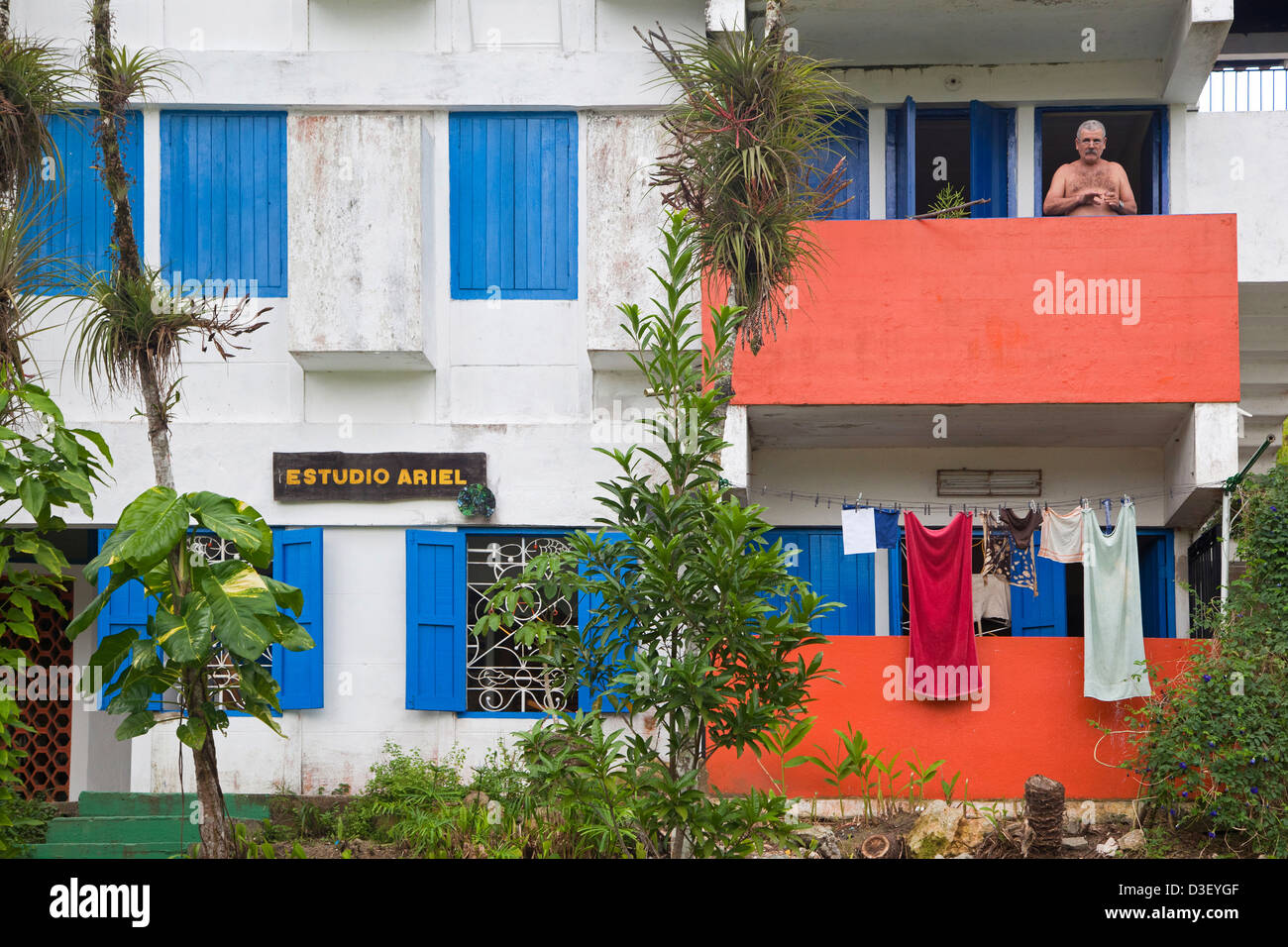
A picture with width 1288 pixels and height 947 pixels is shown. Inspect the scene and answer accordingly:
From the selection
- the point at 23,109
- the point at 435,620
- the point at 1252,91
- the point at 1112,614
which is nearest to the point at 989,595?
the point at 1112,614

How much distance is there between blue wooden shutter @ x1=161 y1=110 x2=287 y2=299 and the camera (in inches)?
443

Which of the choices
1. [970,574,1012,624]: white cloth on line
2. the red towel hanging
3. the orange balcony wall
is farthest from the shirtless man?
[970,574,1012,624]: white cloth on line

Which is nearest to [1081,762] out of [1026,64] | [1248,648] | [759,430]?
[1248,648]

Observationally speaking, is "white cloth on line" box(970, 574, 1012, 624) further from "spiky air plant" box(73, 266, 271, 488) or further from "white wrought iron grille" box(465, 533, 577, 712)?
"spiky air plant" box(73, 266, 271, 488)

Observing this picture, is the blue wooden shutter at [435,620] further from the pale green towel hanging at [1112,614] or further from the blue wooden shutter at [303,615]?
the pale green towel hanging at [1112,614]

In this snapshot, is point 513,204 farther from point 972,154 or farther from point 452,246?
point 972,154

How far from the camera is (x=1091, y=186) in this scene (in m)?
10.7

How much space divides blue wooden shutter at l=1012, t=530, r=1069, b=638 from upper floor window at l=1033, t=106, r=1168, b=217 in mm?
3250

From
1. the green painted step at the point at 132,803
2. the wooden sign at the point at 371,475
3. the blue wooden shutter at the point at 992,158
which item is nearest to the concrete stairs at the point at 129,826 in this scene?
the green painted step at the point at 132,803

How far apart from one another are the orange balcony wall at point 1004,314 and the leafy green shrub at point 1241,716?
1.49 metres

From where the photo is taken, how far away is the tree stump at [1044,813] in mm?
8477

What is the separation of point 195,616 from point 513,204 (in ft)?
18.0

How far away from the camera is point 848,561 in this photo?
457 inches

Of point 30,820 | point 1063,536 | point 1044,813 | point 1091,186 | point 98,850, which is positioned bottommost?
point 98,850
